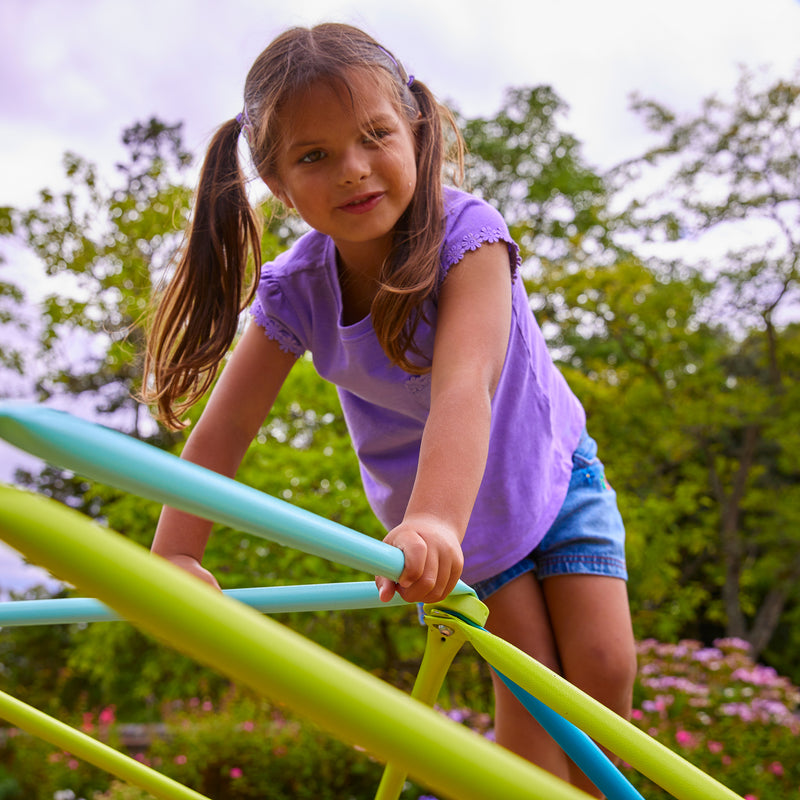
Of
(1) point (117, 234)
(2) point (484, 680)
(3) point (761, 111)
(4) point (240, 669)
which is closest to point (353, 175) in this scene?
(4) point (240, 669)

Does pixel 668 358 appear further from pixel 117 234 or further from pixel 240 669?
pixel 240 669

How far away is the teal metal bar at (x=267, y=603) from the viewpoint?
0.89m

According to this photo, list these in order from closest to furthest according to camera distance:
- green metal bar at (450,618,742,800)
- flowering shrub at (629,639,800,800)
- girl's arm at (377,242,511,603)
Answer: green metal bar at (450,618,742,800), girl's arm at (377,242,511,603), flowering shrub at (629,639,800,800)

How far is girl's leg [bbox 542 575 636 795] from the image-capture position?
1.37 m

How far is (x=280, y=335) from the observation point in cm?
150

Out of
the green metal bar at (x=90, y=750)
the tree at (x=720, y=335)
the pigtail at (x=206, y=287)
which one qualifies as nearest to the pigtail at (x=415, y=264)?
the pigtail at (x=206, y=287)

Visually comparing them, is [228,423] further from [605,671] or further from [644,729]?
[644,729]

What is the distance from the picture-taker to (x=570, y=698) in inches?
27.3

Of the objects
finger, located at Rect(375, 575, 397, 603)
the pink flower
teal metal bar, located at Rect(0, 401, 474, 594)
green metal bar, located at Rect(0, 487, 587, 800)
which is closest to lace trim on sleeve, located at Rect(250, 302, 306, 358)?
finger, located at Rect(375, 575, 397, 603)

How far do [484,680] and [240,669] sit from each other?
5.60 m

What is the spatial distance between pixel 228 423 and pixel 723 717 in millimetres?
4138

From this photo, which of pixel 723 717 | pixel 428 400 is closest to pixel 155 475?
pixel 428 400

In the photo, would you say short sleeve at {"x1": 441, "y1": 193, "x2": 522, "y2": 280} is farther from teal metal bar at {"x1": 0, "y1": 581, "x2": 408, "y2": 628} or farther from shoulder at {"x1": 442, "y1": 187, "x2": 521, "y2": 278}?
teal metal bar at {"x1": 0, "y1": 581, "x2": 408, "y2": 628}

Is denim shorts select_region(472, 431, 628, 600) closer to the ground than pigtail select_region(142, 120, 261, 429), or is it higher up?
closer to the ground
